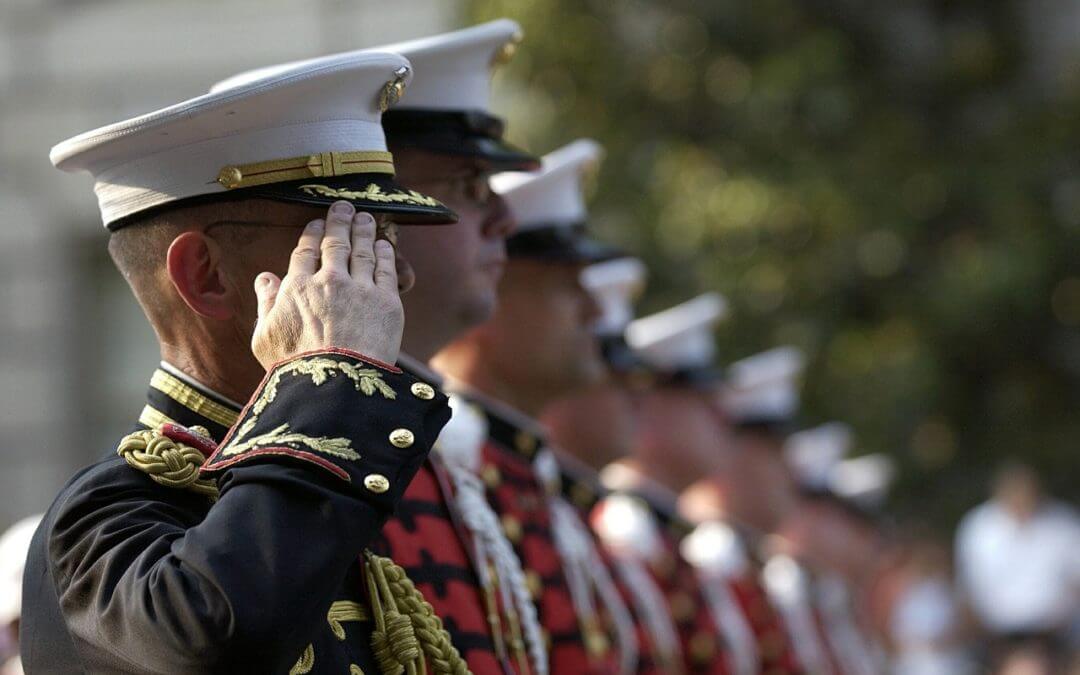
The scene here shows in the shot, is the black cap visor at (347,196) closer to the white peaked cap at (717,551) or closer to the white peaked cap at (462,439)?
the white peaked cap at (462,439)

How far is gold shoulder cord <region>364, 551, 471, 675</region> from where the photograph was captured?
2.59 m

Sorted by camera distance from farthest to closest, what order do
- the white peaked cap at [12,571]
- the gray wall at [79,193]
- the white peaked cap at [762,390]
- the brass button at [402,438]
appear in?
1. the gray wall at [79,193]
2. the white peaked cap at [762,390]
3. the white peaked cap at [12,571]
4. the brass button at [402,438]

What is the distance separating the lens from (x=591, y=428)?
5793 mm

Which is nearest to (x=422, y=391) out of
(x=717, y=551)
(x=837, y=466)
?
(x=717, y=551)

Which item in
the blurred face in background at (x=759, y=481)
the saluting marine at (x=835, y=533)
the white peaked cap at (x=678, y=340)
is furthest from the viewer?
the saluting marine at (x=835, y=533)

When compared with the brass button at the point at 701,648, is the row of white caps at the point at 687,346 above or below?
above

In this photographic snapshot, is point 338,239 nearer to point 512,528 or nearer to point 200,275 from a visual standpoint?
point 200,275

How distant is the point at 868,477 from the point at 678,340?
3.41 m

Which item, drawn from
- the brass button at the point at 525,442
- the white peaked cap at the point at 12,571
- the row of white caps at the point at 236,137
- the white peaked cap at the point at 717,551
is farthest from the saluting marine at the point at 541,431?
the white peaked cap at the point at 717,551

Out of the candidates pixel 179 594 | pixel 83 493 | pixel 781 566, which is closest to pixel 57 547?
pixel 83 493

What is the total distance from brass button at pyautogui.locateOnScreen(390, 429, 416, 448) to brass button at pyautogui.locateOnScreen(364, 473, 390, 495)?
50mm

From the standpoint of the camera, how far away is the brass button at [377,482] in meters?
2.21

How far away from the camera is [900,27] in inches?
463

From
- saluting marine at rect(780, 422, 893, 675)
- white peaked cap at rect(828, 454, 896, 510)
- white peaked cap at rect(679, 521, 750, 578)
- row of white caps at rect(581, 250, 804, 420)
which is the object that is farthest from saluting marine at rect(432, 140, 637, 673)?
white peaked cap at rect(828, 454, 896, 510)
